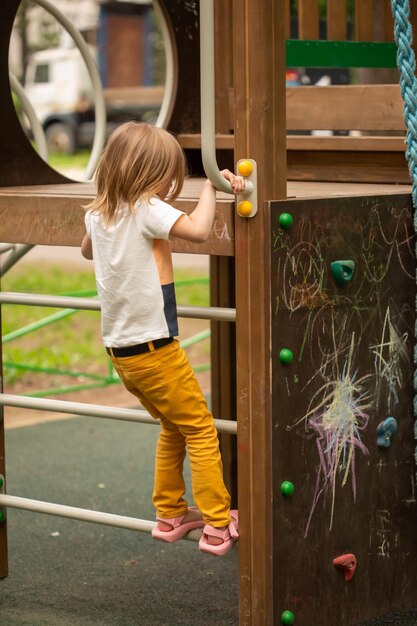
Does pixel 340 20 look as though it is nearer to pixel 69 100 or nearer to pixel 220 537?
pixel 220 537

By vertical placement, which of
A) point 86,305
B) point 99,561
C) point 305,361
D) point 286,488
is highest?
point 86,305

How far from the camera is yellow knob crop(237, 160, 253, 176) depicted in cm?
283

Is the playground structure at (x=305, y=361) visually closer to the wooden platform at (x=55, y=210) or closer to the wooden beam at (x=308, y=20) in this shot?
the wooden platform at (x=55, y=210)

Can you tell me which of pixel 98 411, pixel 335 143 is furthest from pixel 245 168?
pixel 335 143

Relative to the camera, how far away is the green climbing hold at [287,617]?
2982 millimetres

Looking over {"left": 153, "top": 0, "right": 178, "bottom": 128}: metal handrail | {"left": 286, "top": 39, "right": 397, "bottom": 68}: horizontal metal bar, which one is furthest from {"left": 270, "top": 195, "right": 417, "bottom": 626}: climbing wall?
{"left": 153, "top": 0, "right": 178, "bottom": 128}: metal handrail

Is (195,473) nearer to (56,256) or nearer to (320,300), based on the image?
(320,300)

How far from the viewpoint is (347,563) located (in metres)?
3.13

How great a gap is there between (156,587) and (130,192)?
154 centimetres

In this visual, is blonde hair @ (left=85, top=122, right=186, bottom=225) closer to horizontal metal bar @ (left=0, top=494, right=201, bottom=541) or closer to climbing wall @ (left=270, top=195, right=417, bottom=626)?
climbing wall @ (left=270, top=195, right=417, bottom=626)

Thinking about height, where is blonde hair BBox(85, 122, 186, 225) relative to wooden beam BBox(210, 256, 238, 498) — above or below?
above

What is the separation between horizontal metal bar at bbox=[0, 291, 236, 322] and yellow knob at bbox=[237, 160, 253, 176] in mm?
375

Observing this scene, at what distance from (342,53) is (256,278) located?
58.3 inches

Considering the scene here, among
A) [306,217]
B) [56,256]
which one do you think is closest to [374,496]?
[306,217]
